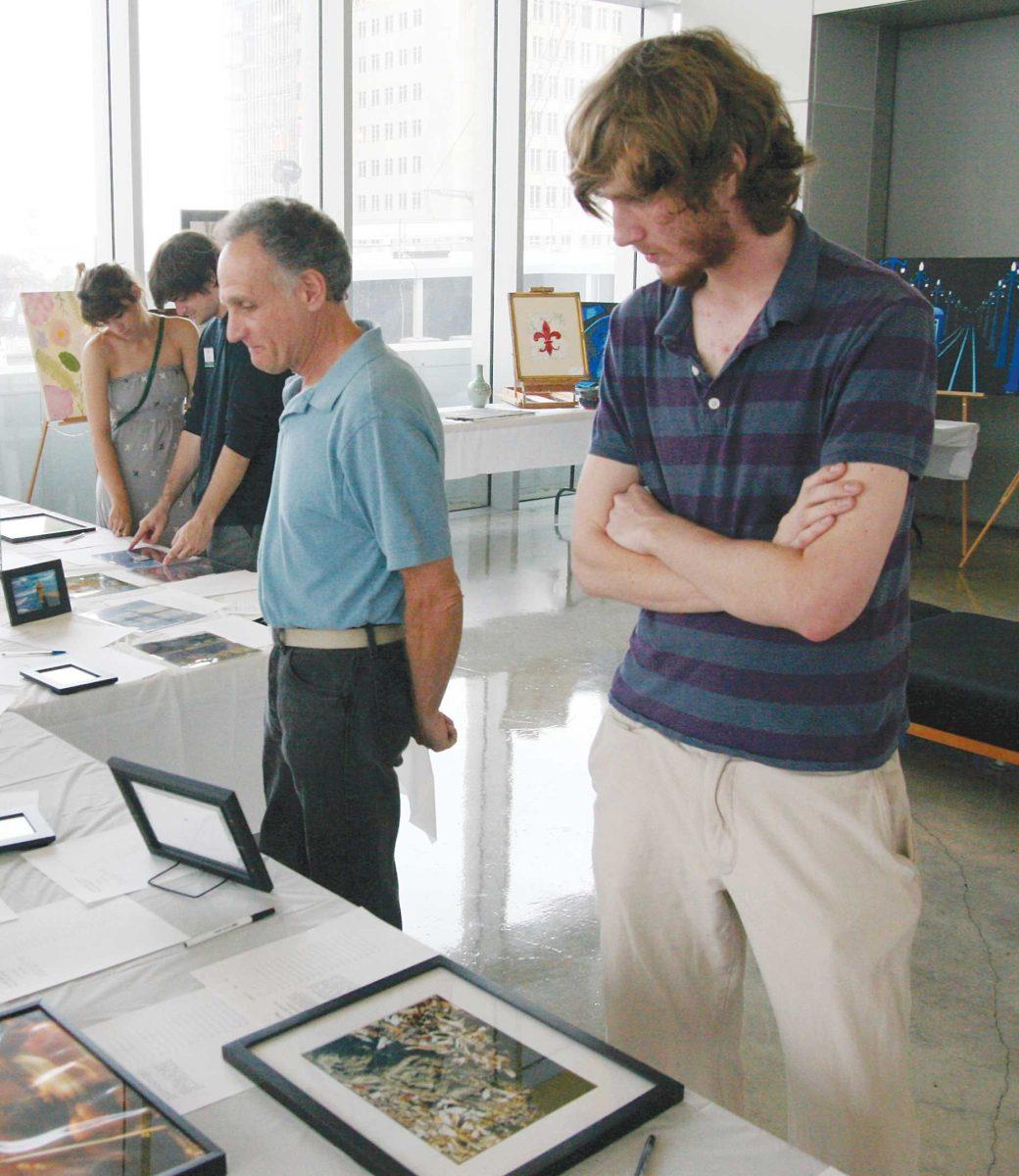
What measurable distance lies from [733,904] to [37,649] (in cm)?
172

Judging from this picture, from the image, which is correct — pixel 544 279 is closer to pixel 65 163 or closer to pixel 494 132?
pixel 494 132

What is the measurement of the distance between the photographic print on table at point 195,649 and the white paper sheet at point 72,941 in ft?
3.57

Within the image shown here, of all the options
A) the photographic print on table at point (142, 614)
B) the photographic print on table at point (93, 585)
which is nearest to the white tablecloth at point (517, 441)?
the photographic print on table at point (93, 585)

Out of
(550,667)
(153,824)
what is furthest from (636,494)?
(550,667)

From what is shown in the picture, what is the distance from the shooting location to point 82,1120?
1.10 m

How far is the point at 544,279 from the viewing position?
8711 mm

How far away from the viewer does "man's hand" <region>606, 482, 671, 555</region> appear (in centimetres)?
155

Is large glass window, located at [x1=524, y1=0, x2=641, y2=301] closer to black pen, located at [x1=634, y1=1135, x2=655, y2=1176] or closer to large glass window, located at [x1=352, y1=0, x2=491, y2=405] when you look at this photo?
large glass window, located at [x1=352, y1=0, x2=491, y2=405]

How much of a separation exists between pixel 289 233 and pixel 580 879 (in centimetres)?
195

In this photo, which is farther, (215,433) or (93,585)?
(215,433)

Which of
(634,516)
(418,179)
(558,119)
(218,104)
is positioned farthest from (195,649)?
(558,119)

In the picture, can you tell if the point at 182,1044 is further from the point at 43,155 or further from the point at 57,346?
the point at 43,155

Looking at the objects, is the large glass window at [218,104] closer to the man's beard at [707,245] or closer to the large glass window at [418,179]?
the large glass window at [418,179]

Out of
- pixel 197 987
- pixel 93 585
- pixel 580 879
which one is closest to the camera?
pixel 197 987
